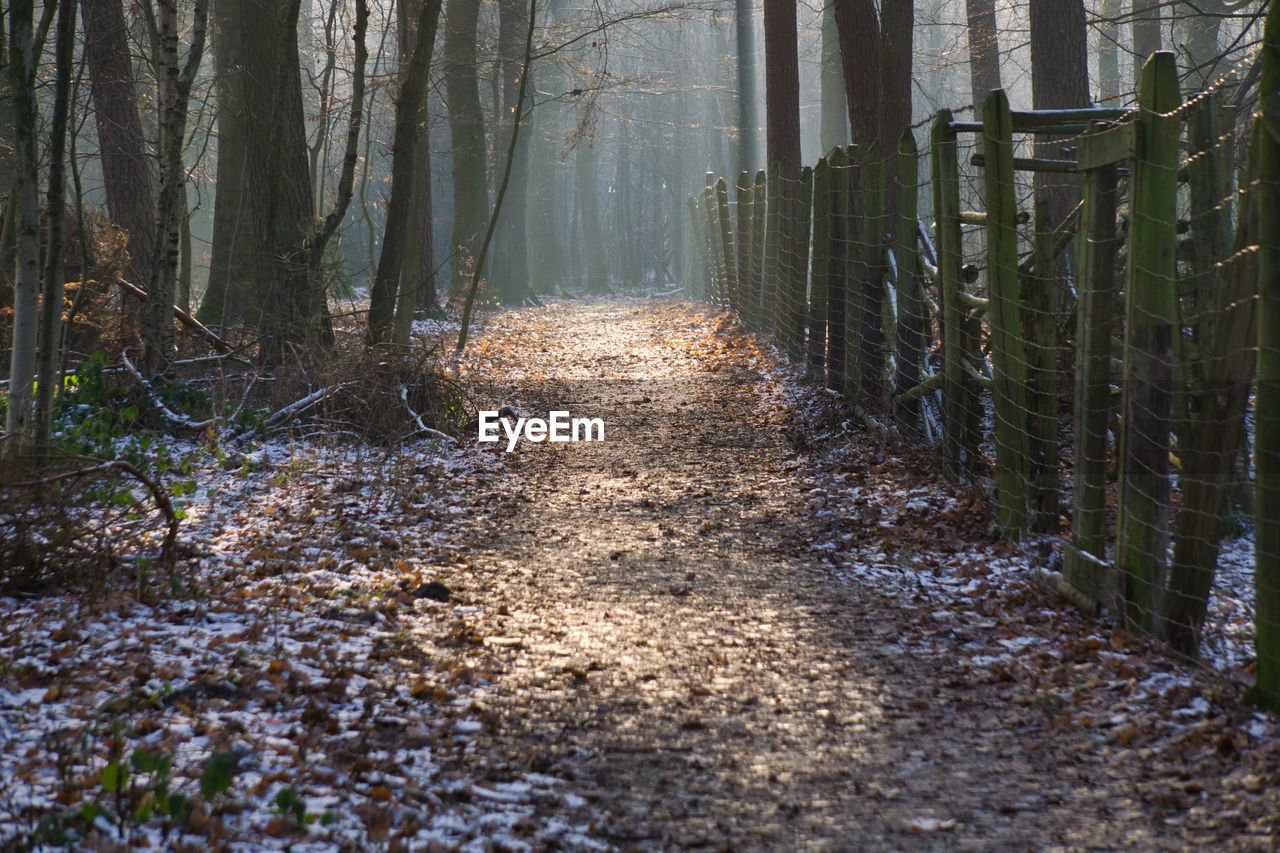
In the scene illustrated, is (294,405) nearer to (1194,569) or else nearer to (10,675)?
(10,675)

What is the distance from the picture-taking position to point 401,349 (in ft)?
29.8

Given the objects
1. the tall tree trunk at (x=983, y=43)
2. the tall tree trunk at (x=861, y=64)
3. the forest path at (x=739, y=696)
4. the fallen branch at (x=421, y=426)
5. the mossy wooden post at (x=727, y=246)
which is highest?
the tall tree trunk at (x=983, y=43)

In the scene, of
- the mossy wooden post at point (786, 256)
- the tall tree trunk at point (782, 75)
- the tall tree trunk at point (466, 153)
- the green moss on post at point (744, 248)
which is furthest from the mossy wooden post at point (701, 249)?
the mossy wooden post at point (786, 256)

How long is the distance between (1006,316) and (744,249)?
11439 millimetres

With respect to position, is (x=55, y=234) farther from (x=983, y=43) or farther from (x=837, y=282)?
(x=983, y=43)

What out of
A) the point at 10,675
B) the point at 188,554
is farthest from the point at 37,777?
the point at 188,554

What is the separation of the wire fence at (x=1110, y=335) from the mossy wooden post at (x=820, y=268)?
242mm

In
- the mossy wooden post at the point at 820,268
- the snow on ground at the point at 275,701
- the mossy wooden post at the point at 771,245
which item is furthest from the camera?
the mossy wooden post at the point at 771,245

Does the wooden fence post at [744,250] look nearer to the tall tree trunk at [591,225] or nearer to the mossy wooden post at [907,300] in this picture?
the mossy wooden post at [907,300]

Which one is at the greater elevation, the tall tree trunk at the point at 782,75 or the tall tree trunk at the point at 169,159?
the tall tree trunk at the point at 782,75

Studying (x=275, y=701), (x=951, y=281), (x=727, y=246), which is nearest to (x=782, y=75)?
(x=727, y=246)

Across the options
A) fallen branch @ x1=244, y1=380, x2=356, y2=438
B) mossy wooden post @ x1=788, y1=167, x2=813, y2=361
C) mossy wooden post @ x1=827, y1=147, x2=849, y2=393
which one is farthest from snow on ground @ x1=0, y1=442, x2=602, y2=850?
mossy wooden post @ x1=788, y1=167, x2=813, y2=361

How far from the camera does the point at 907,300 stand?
756 cm

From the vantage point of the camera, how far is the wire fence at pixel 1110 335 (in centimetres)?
369
